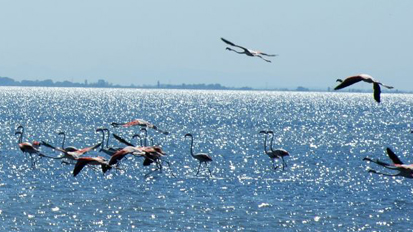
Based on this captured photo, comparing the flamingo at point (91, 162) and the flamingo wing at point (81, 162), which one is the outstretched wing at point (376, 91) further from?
the flamingo wing at point (81, 162)

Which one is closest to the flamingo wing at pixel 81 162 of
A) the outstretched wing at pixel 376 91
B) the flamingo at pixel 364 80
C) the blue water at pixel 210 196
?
the flamingo at pixel 364 80

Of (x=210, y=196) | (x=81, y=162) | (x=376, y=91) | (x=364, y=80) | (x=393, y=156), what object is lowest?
(x=210, y=196)

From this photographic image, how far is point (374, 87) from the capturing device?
11594 mm

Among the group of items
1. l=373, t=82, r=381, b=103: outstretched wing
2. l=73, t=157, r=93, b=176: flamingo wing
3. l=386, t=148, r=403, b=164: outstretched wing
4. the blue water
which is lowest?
the blue water

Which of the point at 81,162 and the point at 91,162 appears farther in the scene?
the point at 81,162

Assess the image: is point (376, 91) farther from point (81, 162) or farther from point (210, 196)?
point (210, 196)

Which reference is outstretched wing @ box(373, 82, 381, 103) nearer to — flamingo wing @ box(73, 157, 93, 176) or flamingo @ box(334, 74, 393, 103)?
flamingo @ box(334, 74, 393, 103)

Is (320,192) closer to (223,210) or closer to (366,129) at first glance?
(223,210)

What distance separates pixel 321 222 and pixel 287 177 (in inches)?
661

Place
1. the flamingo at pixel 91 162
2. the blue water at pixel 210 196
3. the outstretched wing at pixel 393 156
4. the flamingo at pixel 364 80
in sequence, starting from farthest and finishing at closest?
the blue water at pixel 210 196 → the flamingo at pixel 91 162 → the flamingo at pixel 364 80 → the outstretched wing at pixel 393 156

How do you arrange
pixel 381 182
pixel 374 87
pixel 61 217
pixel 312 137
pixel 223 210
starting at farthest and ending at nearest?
pixel 312 137 < pixel 381 182 < pixel 223 210 < pixel 61 217 < pixel 374 87

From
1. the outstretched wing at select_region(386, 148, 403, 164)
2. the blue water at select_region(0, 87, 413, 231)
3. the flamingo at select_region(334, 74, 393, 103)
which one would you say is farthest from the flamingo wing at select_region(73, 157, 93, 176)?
the blue water at select_region(0, 87, 413, 231)

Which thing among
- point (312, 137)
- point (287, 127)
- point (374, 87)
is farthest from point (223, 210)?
point (287, 127)

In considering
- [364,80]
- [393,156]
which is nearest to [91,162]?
[364,80]
